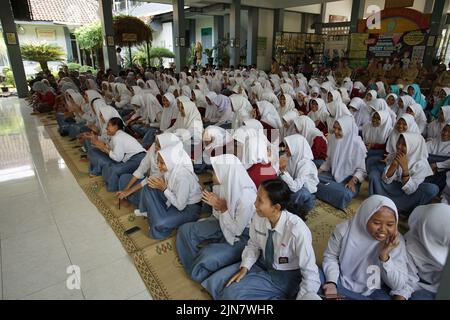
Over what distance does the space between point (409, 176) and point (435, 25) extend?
29.7 feet

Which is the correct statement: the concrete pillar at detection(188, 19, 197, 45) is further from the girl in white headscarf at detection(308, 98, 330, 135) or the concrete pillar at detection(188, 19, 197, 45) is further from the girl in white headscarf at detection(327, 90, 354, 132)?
the girl in white headscarf at detection(308, 98, 330, 135)

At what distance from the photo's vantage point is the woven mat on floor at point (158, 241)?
2.28 m

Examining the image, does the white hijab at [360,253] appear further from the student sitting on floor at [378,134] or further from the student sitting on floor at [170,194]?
the student sitting on floor at [378,134]

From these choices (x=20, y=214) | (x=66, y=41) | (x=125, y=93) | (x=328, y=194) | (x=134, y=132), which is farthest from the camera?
(x=66, y=41)

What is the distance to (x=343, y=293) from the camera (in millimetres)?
2010

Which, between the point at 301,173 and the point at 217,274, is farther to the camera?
the point at 301,173

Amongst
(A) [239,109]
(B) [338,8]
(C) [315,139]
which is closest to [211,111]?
(A) [239,109]

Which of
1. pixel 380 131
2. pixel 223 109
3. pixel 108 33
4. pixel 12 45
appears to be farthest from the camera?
pixel 108 33

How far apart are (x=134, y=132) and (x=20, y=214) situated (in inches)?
116

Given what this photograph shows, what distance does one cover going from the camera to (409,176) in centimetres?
329

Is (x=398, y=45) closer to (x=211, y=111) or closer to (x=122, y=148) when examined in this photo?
(x=211, y=111)

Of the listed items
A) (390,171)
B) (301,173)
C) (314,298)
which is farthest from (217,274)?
(390,171)

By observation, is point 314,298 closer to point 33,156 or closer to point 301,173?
point 301,173

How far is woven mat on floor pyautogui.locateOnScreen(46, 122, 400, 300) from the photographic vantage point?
2.28m
